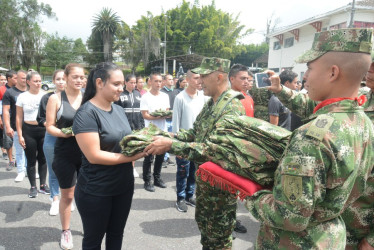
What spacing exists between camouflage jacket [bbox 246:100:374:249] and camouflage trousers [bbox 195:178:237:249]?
47.2 inches

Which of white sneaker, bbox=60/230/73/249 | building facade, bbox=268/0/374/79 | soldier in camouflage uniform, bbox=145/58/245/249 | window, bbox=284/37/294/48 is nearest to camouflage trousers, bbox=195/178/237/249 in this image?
soldier in camouflage uniform, bbox=145/58/245/249

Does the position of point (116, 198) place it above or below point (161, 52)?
below

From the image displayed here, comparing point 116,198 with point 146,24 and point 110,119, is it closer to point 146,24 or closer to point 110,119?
point 110,119

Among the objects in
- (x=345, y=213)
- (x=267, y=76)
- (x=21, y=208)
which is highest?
(x=267, y=76)

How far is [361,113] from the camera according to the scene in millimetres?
1280

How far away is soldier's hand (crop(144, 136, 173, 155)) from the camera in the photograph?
2.04m

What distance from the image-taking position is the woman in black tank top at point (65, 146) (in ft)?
9.75

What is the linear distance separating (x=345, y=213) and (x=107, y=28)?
5197 centimetres

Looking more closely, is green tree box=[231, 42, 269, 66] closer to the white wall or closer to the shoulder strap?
the white wall

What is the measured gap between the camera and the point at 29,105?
4.45 m

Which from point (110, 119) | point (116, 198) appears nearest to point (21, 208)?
point (116, 198)

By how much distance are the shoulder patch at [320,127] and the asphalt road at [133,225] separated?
2541 mm

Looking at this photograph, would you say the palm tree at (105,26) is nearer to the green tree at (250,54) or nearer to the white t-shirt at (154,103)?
the green tree at (250,54)

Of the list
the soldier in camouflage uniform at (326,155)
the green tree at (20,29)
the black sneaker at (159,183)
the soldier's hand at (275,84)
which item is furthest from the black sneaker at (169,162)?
the green tree at (20,29)
